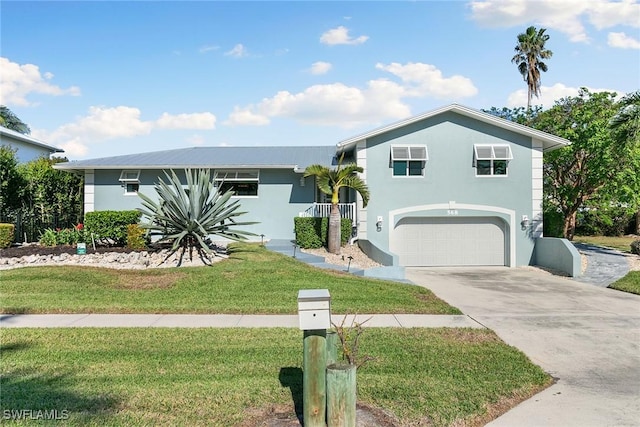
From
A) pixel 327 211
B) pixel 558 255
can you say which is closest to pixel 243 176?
pixel 327 211

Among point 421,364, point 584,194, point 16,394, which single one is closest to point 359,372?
point 421,364

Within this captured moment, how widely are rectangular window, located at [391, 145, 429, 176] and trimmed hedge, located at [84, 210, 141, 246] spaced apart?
389 inches

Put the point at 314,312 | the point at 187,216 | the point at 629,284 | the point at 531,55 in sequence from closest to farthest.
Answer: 1. the point at 314,312
2. the point at 629,284
3. the point at 187,216
4. the point at 531,55

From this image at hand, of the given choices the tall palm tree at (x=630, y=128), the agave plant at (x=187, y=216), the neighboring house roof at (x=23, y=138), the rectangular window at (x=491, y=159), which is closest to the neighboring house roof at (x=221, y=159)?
the agave plant at (x=187, y=216)

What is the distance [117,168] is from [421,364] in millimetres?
16261

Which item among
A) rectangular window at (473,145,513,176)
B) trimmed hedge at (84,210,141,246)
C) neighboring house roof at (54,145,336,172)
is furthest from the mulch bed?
rectangular window at (473,145,513,176)

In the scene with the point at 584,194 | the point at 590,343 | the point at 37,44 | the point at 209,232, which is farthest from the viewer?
the point at 584,194

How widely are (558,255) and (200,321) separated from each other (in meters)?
13.0

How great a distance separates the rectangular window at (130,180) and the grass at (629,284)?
692 inches

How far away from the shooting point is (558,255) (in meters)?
15.1

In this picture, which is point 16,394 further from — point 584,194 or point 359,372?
point 584,194

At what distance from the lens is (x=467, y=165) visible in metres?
16.7

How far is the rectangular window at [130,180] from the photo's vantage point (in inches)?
712

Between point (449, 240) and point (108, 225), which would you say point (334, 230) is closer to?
point (449, 240)
